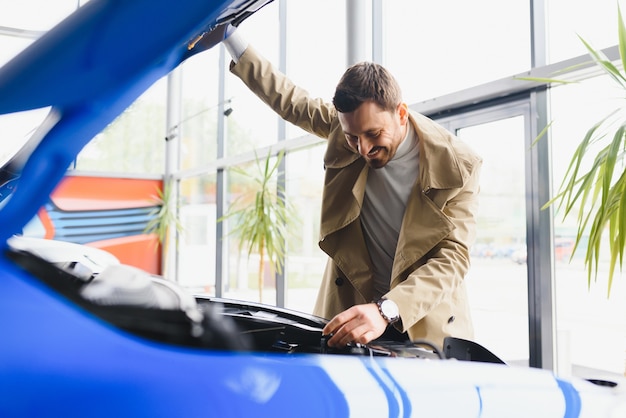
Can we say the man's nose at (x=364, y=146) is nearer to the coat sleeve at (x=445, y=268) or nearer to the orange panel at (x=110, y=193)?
the coat sleeve at (x=445, y=268)

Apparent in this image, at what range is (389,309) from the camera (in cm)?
132

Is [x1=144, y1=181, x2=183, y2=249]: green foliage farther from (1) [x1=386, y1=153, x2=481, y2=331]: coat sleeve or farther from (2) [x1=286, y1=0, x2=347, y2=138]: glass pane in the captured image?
(1) [x1=386, y1=153, x2=481, y2=331]: coat sleeve

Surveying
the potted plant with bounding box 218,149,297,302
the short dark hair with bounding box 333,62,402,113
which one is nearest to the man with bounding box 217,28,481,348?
the short dark hair with bounding box 333,62,402,113

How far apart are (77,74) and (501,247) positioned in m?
3.21

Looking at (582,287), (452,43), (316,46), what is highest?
(316,46)

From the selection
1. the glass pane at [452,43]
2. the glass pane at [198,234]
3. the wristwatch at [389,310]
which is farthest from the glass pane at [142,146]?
the wristwatch at [389,310]

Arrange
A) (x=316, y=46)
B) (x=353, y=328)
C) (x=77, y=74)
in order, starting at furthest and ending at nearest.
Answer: (x=316, y=46) < (x=353, y=328) < (x=77, y=74)

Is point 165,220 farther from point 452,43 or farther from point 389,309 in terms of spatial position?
point 389,309

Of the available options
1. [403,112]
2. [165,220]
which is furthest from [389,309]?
[165,220]

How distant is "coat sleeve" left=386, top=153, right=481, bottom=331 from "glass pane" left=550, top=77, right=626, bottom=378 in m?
1.35

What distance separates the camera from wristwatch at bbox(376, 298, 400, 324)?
1.28 m

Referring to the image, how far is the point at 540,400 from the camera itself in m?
0.84

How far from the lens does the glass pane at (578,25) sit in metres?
2.86

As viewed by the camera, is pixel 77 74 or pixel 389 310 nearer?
pixel 77 74
